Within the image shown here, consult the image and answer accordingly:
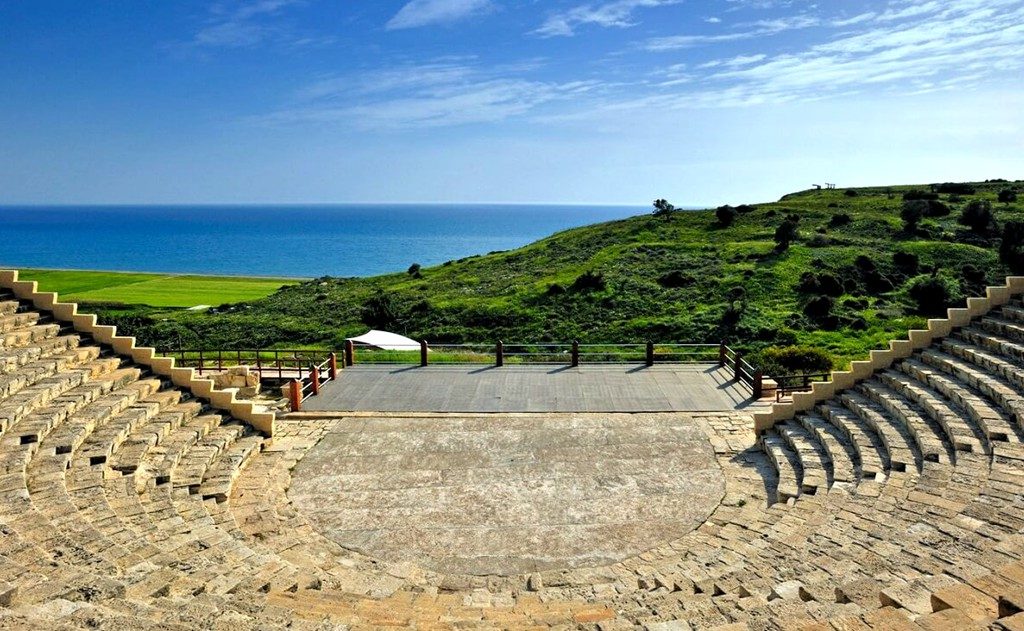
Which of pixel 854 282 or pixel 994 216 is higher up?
pixel 994 216

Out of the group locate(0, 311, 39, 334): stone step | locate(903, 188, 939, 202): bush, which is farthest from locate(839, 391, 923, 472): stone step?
locate(903, 188, 939, 202): bush

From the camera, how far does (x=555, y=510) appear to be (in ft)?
41.4

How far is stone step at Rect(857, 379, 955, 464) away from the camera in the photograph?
39.5 feet

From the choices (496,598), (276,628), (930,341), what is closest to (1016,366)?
(930,341)

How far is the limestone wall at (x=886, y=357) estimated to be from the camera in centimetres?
1614

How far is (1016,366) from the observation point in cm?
1377

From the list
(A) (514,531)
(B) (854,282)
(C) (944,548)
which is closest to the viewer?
(C) (944,548)

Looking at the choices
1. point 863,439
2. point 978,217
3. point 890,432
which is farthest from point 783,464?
point 978,217

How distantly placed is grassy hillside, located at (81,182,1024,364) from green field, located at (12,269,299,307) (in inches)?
409

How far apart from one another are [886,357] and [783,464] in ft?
16.1

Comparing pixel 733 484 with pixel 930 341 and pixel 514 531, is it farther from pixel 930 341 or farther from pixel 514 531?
pixel 930 341

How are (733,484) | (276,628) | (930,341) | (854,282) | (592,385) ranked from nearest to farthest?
(276,628) < (733,484) < (930,341) < (592,385) < (854,282)

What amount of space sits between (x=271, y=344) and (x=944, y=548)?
41.0 meters

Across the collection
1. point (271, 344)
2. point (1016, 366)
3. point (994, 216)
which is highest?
point (994, 216)
